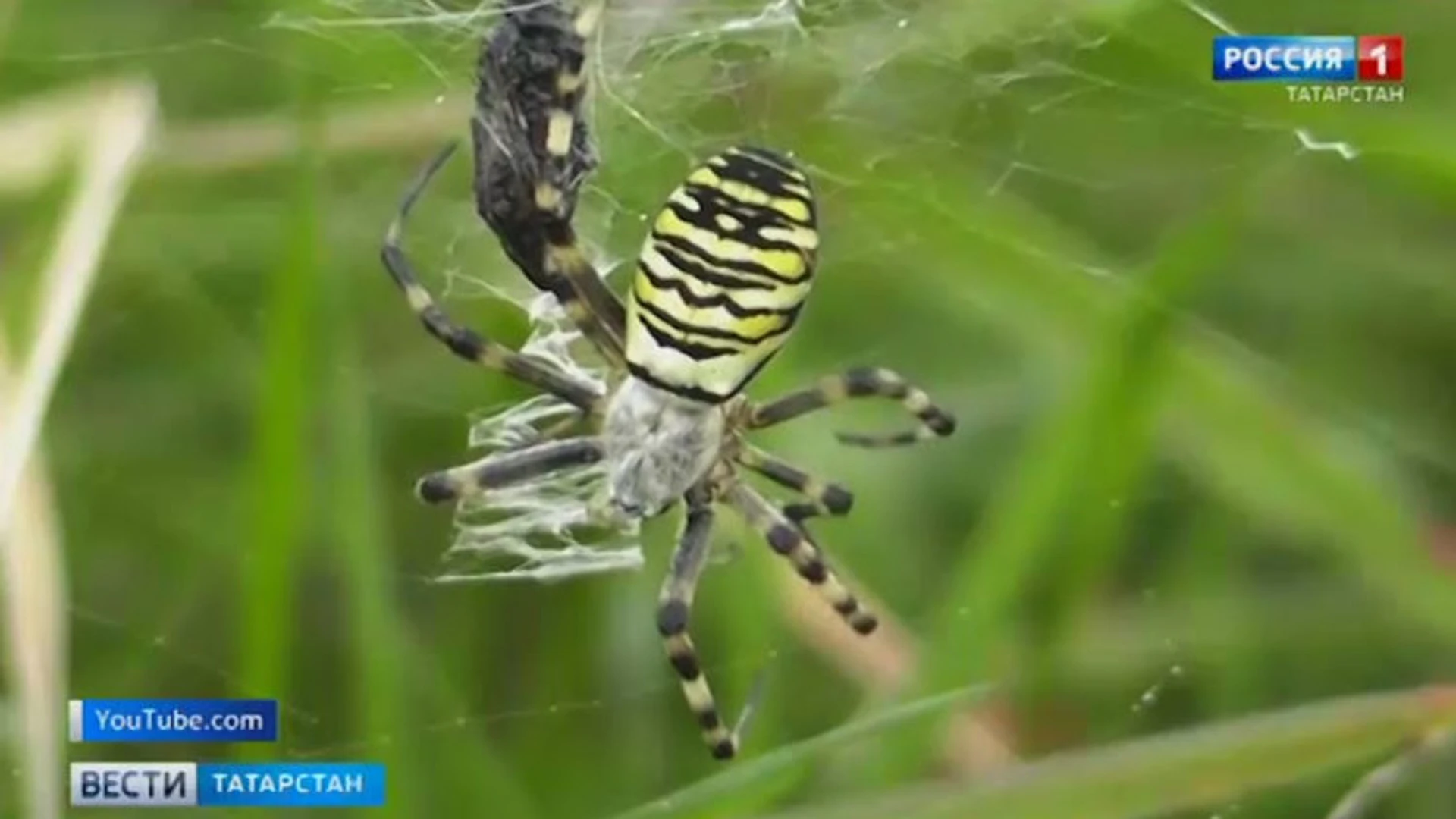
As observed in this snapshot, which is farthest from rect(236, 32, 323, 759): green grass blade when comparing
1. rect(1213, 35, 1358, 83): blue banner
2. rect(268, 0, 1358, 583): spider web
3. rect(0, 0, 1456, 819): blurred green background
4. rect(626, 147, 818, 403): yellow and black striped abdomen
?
rect(1213, 35, 1358, 83): blue banner

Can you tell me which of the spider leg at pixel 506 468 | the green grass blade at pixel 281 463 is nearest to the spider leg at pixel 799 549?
the spider leg at pixel 506 468

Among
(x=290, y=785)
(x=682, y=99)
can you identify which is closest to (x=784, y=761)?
(x=290, y=785)

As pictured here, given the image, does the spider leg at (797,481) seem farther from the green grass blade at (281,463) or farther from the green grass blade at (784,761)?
the green grass blade at (281,463)

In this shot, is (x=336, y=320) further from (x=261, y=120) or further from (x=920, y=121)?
(x=920, y=121)

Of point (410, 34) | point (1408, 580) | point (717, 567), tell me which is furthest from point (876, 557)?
point (410, 34)

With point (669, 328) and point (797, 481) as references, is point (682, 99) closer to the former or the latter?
point (669, 328)

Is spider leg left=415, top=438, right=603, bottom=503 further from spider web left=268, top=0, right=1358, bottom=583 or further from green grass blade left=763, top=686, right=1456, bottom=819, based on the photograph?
green grass blade left=763, top=686, right=1456, bottom=819
